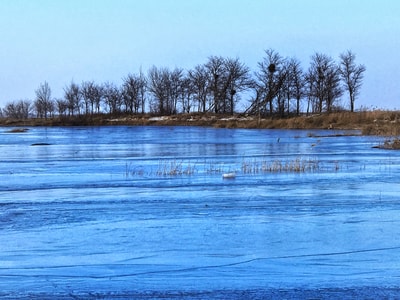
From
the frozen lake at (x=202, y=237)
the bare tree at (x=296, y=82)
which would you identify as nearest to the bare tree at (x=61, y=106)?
the bare tree at (x=296, y=82)

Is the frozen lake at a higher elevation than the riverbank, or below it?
below

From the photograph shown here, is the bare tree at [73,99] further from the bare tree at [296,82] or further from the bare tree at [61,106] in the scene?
the bare tree at [296,82]

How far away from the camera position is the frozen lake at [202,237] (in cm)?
658

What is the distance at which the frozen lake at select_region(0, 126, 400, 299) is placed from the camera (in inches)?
259

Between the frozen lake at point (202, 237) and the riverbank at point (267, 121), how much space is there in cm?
2515

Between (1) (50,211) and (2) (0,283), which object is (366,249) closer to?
(2) (0,283)

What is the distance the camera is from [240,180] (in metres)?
17.0

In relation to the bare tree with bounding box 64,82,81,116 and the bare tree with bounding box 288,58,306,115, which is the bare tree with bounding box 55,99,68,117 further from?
the bare tree with bounding box 288,58,306,115

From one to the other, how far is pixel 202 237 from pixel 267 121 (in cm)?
6944

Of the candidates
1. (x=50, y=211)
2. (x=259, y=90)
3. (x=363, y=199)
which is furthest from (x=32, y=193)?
(x=259, y=90)

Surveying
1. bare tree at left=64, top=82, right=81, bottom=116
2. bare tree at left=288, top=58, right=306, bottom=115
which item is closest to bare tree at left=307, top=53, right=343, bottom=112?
bare tree at left=288, top=58, right=306, bottom=115

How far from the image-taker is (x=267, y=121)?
255ft

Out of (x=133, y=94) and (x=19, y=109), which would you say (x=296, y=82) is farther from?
(x=19, y=109)

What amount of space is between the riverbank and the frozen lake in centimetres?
2515
